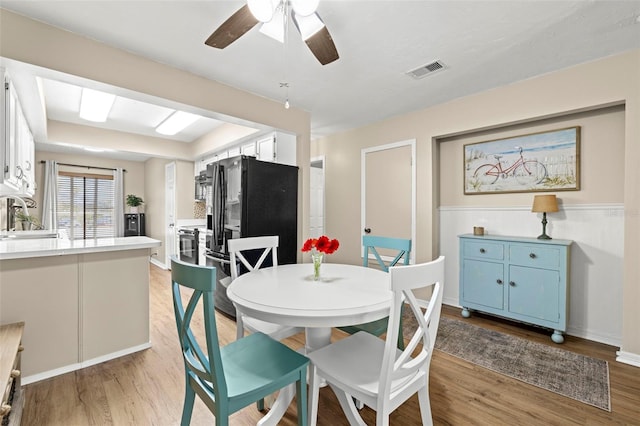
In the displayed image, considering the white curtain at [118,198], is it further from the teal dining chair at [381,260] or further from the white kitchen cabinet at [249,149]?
the teal dining chair at [381,260]

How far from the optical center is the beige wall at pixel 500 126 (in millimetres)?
2283

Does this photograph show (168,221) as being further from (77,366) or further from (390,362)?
(390,362)

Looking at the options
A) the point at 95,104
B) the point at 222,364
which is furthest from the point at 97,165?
the point at 222,364

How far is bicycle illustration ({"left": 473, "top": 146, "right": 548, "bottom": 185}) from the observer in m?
2.96

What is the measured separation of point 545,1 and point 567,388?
2.50 metres

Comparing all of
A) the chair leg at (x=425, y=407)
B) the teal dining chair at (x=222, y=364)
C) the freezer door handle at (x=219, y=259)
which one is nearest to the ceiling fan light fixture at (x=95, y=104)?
the freezer door handle at (x=219, y=259)

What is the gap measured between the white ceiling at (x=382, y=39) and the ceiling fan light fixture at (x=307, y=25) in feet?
0.58

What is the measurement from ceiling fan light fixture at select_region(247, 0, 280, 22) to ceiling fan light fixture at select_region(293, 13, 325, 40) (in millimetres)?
277

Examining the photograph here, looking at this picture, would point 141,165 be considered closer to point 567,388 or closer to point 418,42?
point 418,42

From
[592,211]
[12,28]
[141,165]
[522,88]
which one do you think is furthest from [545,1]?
[141,165]

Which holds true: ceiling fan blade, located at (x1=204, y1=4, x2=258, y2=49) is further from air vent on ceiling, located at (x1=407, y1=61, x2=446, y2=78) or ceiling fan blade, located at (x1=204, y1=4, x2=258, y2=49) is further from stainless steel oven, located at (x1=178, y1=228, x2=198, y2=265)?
stainless steel oven, located at (x1=178, y1=228, x2=198, y2=265)

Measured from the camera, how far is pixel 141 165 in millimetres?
7098

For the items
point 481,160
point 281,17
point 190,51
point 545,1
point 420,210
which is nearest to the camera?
point 545,1

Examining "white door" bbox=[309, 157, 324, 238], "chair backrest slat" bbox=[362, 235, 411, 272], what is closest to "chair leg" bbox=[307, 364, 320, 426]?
"chair backrest slat" bbox=[362, 235, 411, 272]
